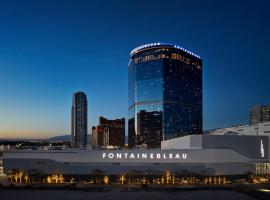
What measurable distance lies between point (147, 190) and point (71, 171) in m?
24.3

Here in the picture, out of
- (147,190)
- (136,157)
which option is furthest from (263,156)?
(147,190)

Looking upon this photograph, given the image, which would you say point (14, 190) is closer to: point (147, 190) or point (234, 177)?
point (147, 190)

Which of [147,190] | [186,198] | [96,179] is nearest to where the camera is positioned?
[186,198]

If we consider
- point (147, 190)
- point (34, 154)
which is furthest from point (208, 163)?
point (34, 154)

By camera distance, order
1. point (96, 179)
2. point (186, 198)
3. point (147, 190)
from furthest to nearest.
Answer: point (96, 179) < point (147, 190) < point (186, 198)

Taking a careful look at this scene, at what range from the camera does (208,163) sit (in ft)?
248

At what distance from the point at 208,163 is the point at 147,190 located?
2155 centimetres

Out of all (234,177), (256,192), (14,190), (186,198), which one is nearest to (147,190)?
(186,198)

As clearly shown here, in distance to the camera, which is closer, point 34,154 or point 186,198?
point 186,198

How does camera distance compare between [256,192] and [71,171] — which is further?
[71,171]

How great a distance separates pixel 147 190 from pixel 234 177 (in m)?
25.1

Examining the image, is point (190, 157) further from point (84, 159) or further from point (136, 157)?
point (84, 159)

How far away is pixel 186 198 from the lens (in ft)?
167

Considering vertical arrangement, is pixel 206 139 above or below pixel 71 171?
above
